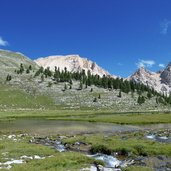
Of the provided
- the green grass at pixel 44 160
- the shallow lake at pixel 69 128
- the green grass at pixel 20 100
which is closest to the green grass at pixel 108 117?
the shallow lake at pixel 69 128

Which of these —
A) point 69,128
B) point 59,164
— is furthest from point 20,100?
point 59,164

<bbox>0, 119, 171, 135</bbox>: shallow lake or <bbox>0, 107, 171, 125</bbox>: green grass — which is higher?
<bbox>0, 107, 171, 125</bbox>: green grass

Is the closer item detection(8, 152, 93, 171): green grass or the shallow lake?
detection(8, 152, 93, 171): green grass

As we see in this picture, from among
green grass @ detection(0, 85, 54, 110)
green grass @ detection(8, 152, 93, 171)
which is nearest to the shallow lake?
green grass @ detection(8, 152, 93, 171)

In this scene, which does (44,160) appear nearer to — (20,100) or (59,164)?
(59,164)

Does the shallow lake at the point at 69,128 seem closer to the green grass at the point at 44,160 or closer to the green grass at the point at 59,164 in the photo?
the green grass at the point at 44,160

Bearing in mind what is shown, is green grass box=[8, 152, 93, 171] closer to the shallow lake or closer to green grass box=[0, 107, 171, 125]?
the shallow lake

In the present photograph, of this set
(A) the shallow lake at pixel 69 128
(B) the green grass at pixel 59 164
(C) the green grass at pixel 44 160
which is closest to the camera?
(B) the green grass at pixel 59 164

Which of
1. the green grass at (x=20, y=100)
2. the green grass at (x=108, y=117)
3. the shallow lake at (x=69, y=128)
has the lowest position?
the shallow lake at (x=69, y=128)

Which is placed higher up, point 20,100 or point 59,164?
point 20,100

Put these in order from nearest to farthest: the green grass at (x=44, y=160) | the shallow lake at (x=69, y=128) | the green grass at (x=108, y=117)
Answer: the green grass at (x=44, y=160) → the shallow lake at (x=69, y=128) → the green grass at (x=108, y=117)

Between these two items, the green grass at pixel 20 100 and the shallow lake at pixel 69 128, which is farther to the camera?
the green grass at pixel 20 100

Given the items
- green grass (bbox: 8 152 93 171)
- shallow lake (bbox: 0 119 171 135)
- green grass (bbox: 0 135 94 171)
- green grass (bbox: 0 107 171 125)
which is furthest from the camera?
green grass (bbox: 0 107 171 125)

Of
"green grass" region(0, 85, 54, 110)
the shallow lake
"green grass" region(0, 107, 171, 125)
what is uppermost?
"green grass" region(0, 85, 54, 110)
